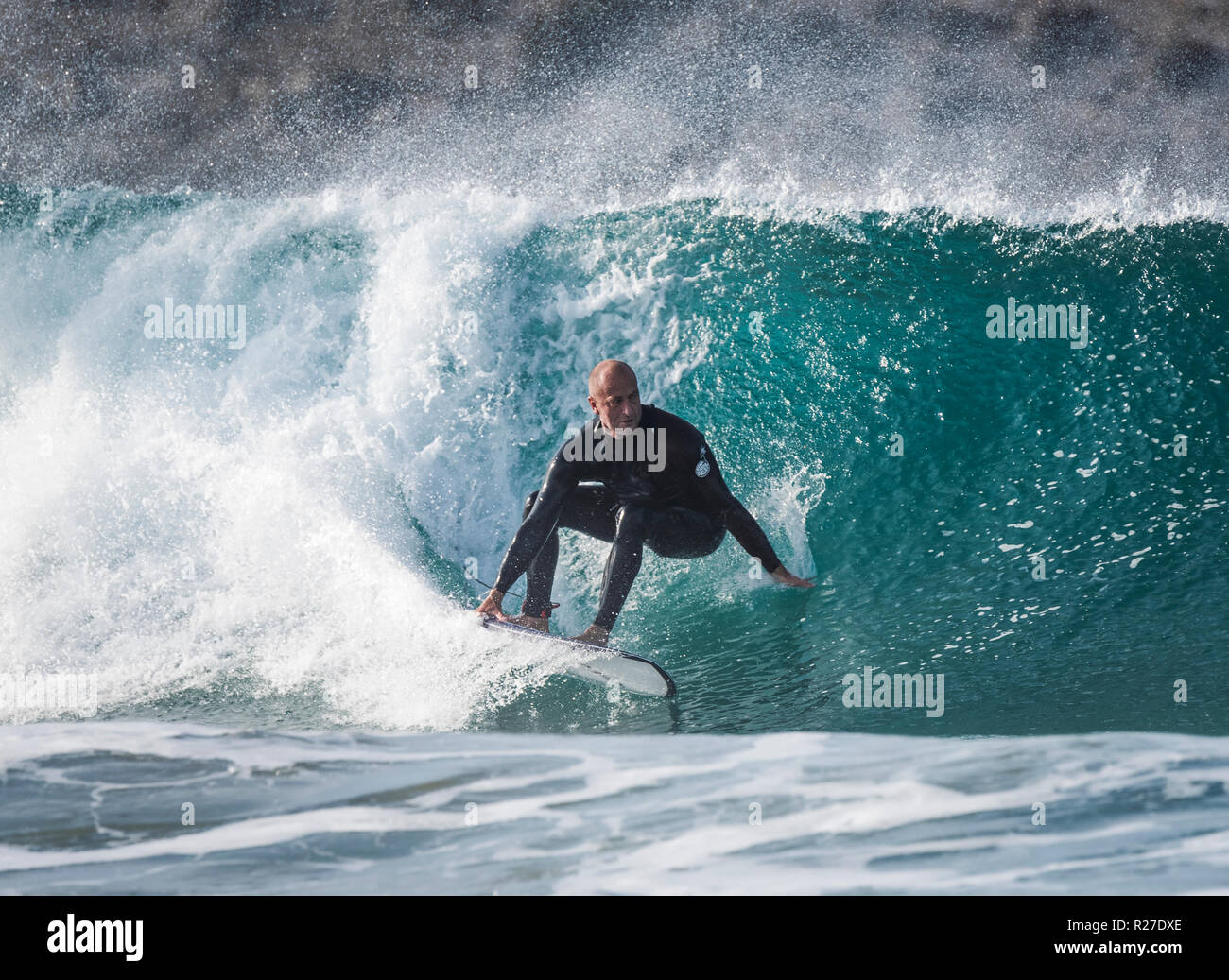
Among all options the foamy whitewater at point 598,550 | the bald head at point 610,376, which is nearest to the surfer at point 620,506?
the bald head at point 610,376

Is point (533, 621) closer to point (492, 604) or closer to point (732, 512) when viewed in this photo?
point (492, 604)

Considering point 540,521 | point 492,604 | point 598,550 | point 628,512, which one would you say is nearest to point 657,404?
point 598,550

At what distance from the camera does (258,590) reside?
5.54m

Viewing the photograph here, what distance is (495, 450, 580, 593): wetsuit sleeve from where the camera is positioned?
4.54 meters

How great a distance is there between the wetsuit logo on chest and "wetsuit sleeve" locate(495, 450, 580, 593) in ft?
1.72

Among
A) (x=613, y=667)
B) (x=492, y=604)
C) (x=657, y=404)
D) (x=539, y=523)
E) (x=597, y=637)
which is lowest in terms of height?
(x=613, y=667)

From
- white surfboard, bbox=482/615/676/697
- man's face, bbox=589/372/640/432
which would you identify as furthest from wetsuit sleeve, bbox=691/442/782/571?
white surfboard, bbox=482/615/676/697

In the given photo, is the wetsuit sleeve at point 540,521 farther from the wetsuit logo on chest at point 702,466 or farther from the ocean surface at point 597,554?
the wetsuit logo on chest at point 702,466

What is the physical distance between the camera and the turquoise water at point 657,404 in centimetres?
468

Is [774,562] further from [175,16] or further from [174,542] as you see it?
[175,16]

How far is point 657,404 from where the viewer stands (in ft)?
22.3

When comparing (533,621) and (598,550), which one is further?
(598,550)

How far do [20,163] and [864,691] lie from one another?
81.4ft

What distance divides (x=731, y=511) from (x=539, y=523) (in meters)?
0.86
